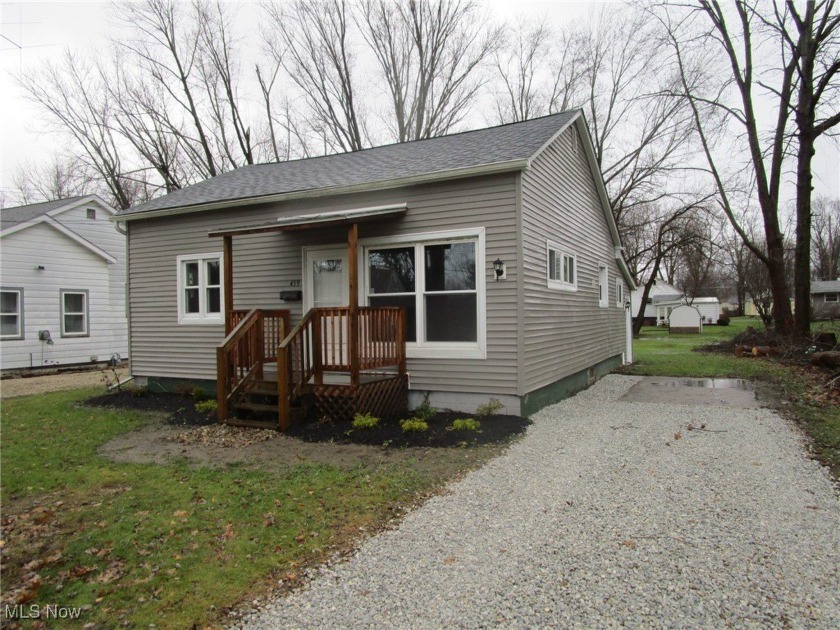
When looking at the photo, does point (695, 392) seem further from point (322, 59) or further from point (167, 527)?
point (322, 59)

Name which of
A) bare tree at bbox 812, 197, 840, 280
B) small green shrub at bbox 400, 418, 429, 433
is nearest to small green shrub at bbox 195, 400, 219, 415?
small green shrub at bbox 400, 418, 429, 433

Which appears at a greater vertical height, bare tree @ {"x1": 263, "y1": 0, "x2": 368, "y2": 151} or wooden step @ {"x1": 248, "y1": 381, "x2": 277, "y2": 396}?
bare tree @ {"x1": 263, "y1": 0, "x2": 368, "y2": 151}

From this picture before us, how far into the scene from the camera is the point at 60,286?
14.8 m

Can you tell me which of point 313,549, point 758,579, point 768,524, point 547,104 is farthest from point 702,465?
point 547,104

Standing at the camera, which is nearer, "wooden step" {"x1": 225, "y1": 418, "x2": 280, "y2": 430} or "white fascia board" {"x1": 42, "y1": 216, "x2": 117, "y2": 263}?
"wooden step" {"x1": 225, "y1": 418, "x2": 280, "y2": 430}

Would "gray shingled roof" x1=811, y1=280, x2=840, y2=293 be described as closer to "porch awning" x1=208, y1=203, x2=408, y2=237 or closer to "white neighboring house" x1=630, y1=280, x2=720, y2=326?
"white neighboring house" x1=630, y1=280, x2=720, y2=326

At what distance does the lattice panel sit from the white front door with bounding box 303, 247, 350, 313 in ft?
6.05

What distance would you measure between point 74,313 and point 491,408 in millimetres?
14098

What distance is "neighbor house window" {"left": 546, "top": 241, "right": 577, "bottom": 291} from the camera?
8.48 metres

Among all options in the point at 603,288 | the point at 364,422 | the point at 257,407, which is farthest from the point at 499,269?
the point at 603,288

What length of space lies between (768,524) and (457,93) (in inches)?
908

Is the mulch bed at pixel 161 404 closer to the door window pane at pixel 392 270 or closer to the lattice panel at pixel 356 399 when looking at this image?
the lattice panel at pixel 356 399

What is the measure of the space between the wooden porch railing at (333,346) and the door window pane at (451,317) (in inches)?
19.3

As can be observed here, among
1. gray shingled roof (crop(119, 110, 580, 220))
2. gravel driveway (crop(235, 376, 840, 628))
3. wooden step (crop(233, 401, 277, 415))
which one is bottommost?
gravel driveway (crop(235, 376, 840, 628))
